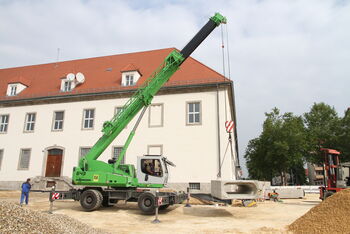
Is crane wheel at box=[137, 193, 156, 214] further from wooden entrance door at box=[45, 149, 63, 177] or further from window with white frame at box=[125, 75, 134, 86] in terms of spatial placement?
wooden entrance door at box=[45, 149, 63, 177]

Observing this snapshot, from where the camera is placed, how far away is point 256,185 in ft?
36.7

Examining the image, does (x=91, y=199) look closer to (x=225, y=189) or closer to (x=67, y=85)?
(x=225, y=189)

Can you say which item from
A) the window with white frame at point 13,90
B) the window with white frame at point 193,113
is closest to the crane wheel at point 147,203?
the window with white frame at point 193,113

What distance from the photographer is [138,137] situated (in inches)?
811

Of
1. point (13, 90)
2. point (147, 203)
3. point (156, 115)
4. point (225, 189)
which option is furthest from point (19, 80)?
point (225, 189)

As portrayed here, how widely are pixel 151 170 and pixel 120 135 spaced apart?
9.01 meters

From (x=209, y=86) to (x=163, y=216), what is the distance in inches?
445

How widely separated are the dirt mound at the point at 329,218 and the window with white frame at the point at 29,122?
73.9 ft

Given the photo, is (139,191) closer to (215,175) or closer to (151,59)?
(215,175)

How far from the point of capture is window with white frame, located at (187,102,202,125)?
1978 centimetres

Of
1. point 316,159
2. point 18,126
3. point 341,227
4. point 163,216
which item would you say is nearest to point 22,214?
point 163,216

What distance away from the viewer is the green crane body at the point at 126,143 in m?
12.1

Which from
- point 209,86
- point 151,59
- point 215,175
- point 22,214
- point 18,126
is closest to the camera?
point 22,214

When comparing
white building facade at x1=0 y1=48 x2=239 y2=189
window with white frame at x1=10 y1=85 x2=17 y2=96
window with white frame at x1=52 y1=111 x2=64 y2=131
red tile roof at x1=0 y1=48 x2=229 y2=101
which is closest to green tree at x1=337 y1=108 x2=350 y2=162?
white building facade at x1=0 y1=48 x2=239 y2=189
